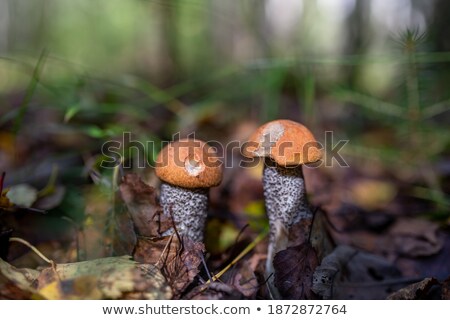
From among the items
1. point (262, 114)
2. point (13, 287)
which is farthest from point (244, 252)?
point (262, 114)

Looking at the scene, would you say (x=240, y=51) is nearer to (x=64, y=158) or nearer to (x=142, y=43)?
(x=142, y=43)

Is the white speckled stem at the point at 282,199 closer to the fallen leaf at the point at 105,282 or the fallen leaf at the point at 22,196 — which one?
the fallen leaf at the point at 105,282

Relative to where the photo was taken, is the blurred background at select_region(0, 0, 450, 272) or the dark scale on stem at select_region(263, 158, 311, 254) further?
the blurred background at select_region(0, 0, 450, 272)

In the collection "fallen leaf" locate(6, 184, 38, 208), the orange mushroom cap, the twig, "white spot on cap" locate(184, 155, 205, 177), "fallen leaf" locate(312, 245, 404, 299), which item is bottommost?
"fallen leaf" locate(312, 245, 404, 299)

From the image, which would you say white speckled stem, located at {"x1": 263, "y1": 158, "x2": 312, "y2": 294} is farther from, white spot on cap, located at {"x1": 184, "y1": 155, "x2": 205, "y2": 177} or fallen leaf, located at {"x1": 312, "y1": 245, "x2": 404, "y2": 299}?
white spot on cap, located at {"x1": 184, "y1": 155, "x2": 205, "y2": 177}

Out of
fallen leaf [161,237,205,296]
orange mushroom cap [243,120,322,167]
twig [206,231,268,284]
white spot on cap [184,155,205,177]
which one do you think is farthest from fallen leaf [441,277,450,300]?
white spot on cap [184,155,205,177]

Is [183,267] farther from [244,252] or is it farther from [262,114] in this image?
[262,114]

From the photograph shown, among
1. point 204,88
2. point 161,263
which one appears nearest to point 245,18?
point 204,88

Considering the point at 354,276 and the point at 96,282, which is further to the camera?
the point at 354,276
